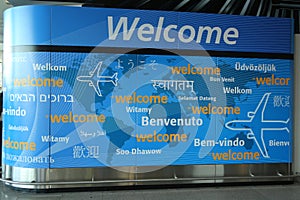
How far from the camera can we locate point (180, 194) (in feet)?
15.9

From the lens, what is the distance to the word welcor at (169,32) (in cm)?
491

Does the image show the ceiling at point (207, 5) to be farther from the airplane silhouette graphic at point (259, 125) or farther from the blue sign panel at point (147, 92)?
the airplane silhouette graphic at point (259, 125)

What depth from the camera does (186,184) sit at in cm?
516

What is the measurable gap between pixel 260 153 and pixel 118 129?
230cm

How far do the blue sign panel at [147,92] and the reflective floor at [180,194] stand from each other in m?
0.41

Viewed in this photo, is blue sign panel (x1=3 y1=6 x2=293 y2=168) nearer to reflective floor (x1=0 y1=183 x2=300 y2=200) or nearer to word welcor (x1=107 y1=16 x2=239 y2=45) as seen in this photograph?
word welcor (x1=107 y1=16 x2=239 y2=45)

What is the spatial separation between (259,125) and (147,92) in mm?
1881

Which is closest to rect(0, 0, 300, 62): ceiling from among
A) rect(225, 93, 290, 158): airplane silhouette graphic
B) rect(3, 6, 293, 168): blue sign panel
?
rect(3, 6, 293, 168): blue sign panel

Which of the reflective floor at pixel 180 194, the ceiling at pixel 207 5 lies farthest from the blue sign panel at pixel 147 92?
the ceiling at pixel 207 5

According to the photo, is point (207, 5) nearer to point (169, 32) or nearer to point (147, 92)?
point (169, 32)

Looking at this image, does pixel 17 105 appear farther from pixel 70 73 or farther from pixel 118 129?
pixel 118 129

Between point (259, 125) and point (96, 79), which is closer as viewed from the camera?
point (96, 79)

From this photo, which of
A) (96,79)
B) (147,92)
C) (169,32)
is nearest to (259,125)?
(147,92)

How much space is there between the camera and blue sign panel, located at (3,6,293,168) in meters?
4.79
